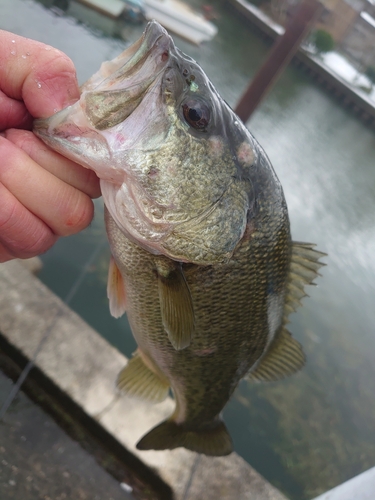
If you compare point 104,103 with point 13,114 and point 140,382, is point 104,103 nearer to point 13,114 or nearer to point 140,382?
point 13,114

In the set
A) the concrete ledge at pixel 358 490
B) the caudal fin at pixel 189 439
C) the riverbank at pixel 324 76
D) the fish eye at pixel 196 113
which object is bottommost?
the caudal fin at pixel 189 439

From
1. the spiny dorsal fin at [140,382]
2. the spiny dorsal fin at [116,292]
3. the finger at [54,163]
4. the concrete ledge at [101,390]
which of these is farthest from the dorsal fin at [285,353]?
the concrete ledge at [101,390]

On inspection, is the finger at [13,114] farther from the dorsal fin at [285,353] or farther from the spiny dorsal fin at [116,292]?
the dorsal fin at [285,353]

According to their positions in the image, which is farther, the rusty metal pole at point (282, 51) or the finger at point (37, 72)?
the rusty metal pole at point (282, 51)

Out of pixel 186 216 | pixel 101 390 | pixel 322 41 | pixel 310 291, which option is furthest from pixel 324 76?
pixel 186 216

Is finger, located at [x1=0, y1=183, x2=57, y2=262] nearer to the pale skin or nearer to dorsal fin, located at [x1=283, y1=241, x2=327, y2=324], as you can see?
the pale skin

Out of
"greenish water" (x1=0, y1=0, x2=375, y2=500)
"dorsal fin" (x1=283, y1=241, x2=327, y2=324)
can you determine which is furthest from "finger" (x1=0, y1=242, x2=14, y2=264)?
"greenish water" (x1=0, y1=0, x2=375, y2=500)

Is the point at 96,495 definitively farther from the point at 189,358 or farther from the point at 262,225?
the point at 262,225
